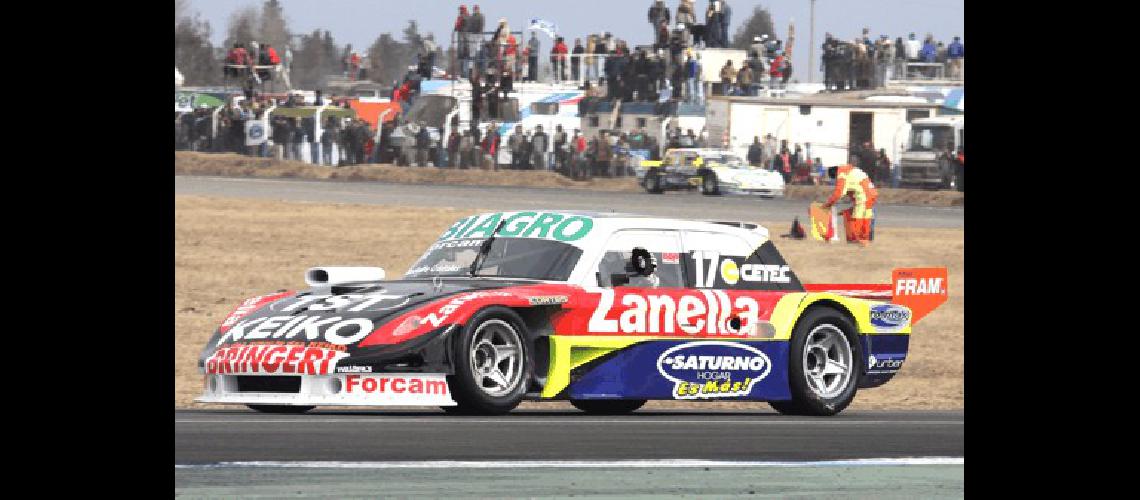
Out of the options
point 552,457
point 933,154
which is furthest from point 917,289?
point 933,154

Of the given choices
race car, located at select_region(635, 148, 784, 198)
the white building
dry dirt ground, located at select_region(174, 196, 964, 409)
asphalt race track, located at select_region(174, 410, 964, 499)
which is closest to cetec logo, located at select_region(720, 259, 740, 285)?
asphalt race track, located at select_region(174, 410, 964, 499)

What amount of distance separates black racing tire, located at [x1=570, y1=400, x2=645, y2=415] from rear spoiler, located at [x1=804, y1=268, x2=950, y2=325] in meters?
1.46

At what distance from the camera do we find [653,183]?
3662cm

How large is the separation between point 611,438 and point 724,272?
2.91 metres

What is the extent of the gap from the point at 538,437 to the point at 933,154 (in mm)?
31077

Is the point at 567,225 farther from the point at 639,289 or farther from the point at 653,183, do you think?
the point at 653,183

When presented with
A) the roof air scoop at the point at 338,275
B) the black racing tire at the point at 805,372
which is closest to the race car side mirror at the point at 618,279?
the black racing tire at the point at 805,372

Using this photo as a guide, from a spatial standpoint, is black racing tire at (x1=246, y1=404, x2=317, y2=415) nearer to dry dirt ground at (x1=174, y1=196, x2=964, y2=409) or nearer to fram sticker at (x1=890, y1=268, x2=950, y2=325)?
fram sticker at (x1=890, y1=268, x2=950, y2=325)

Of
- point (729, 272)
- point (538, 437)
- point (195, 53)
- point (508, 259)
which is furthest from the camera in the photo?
point (195, 53)

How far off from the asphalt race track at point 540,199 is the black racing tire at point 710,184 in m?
0.28

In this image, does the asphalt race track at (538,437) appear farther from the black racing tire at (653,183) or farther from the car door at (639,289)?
the black racing tire at (653,183)
